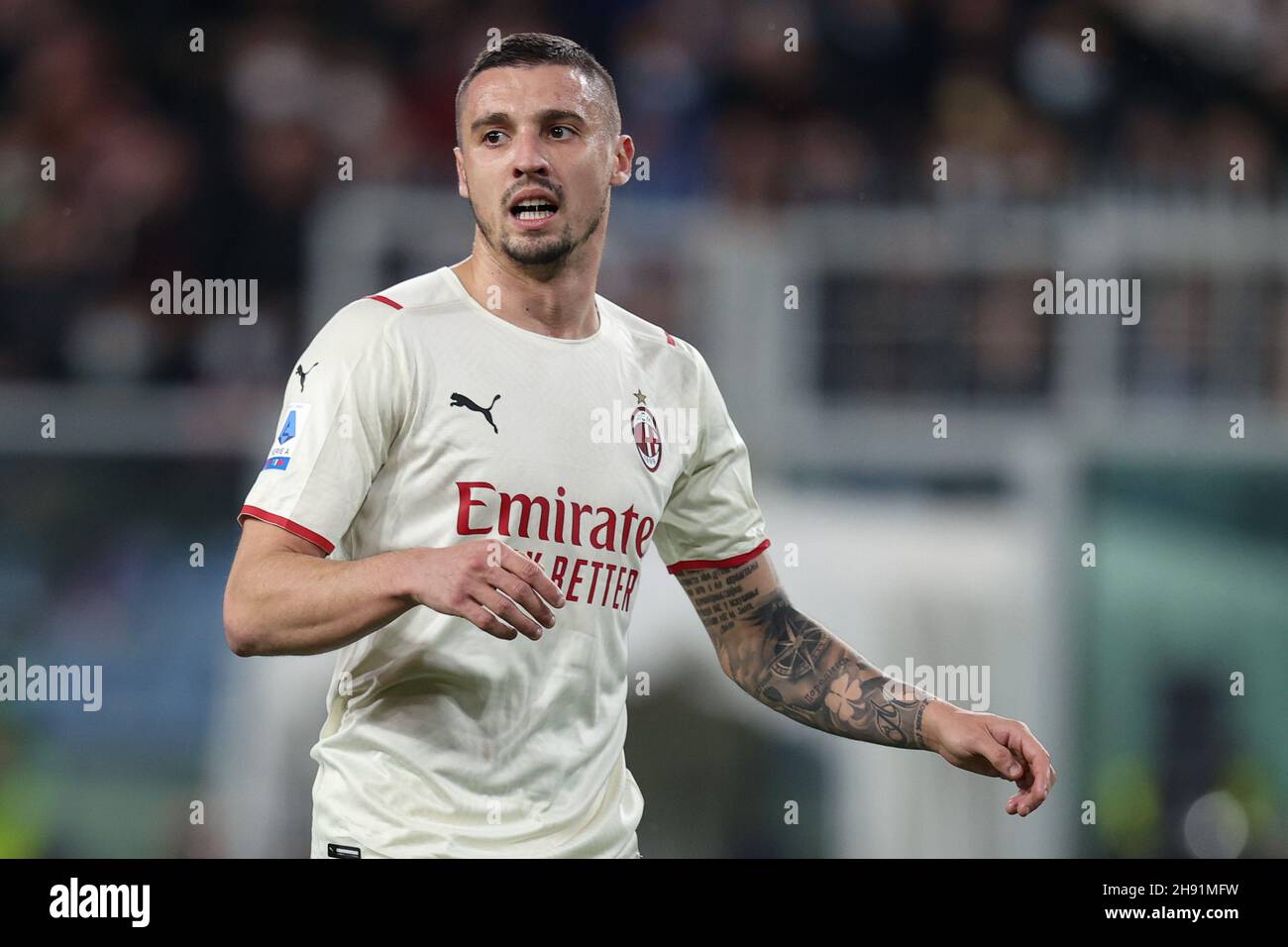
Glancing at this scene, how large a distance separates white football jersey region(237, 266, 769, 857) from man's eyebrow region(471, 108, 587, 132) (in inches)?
11.9

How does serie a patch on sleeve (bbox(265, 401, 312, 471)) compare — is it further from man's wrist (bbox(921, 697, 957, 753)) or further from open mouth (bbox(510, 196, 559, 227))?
man's wrist (bbox(921, 697, 957, 753))

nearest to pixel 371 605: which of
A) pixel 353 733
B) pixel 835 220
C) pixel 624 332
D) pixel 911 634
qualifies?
pixel 353 733

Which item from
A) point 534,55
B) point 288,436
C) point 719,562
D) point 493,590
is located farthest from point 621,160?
point 493,590

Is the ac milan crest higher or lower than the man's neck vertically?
lower

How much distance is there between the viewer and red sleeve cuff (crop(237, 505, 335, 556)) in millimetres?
2398

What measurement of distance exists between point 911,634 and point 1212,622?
40.4 inches

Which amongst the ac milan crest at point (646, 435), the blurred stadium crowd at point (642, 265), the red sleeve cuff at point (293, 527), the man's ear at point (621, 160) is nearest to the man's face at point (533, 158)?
the man's ear at point (621, 160)

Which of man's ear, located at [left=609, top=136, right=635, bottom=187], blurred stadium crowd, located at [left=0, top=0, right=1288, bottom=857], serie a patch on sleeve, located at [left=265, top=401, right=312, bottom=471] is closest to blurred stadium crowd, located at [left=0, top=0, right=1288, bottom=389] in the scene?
blurred stadium crowd, located at [left=0, top=0, right=1288, bottom=857]

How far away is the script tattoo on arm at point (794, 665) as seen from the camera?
2.80 meters

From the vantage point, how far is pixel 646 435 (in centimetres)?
280

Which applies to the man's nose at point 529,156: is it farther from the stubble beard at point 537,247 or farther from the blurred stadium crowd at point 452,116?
the blurred stadium crowd at point 452,116

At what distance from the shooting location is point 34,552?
5016mm

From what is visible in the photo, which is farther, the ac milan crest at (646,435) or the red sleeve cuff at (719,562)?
the red sleeve cuff at (719,562)

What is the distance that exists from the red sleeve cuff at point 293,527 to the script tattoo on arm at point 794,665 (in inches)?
34.6
